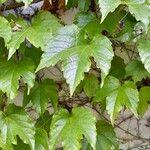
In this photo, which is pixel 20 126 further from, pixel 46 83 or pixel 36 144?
Answer: pixel 46 83

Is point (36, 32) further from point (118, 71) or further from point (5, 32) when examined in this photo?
point (118, 71)

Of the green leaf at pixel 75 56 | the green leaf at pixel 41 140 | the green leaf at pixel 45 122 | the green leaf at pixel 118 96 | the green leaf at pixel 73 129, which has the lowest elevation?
the green leaf at pixel 45 122

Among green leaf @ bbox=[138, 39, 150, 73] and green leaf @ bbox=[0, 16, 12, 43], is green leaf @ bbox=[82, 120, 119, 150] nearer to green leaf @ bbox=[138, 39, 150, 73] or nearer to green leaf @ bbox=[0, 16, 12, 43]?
green leaf @ bbox=[138, 39, 150, 73]

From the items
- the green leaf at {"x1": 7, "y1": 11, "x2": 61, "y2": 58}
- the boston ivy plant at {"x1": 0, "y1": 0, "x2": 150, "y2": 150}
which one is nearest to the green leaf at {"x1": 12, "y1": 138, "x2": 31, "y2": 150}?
the boston ivy plant at {"x1": 0, "y1": 0, "x2": 150, "y2": 150}

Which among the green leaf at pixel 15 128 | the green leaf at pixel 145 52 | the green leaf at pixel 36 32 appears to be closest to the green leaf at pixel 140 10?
the green leaf at pixel 145 52

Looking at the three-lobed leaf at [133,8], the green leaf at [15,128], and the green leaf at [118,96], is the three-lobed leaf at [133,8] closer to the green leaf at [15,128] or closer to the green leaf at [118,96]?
the green leaf at [118,96]

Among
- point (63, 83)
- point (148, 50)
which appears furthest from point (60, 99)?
point (148, 50)
